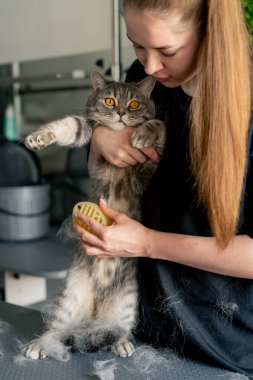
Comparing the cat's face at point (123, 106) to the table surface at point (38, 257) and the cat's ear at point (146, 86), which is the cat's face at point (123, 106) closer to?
the cat's ear at point (146, 86)

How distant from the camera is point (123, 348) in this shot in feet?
3.45

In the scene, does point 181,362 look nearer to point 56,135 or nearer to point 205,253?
point 205,253

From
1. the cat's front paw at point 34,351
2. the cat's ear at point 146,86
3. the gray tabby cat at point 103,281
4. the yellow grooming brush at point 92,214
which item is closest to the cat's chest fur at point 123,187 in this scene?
the gray tabby cat at point 103,281

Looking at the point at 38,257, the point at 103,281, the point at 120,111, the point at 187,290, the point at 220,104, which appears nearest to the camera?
the point at 220,104

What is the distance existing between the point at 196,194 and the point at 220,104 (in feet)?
0.63

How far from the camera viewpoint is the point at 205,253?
3.03ft

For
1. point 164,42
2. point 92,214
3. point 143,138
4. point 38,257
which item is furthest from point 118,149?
point 38,257

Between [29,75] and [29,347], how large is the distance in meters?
1.88

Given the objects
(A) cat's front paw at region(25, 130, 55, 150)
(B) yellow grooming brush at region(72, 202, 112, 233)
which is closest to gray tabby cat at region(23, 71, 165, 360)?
→ (A) cat's front paw at region(25, 130, 55, 150)

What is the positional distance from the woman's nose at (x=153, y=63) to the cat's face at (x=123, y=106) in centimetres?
31

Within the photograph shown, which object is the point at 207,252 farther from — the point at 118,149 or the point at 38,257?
the point at 38,257

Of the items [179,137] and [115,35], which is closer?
[179,137]

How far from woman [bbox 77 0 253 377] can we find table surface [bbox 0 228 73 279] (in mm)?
738

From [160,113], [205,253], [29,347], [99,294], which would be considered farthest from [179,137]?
[29,347]
